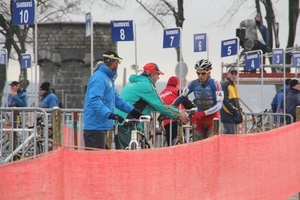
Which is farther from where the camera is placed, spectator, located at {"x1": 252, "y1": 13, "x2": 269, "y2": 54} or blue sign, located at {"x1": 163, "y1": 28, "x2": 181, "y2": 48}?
spectator, located at {"x1": 252, "y1": 13, "x2": 269, "y2": 54}

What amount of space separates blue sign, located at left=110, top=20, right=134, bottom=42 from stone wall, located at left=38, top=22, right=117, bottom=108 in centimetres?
1528

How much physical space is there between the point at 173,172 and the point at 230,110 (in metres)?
7.28

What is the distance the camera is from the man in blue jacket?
1116 centimetres

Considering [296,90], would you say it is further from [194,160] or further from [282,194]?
[194,160]

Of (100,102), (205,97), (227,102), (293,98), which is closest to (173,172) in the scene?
(100,102)

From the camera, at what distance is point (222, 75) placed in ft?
95.3

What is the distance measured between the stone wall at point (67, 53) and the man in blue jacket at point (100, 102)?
24.6 metres

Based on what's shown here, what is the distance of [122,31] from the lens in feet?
68.6

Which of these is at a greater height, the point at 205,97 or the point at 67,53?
the point at 67,53

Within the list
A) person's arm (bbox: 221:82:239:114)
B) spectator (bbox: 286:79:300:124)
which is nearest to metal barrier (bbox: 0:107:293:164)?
person's arm (bbox: 221:82:239:114)

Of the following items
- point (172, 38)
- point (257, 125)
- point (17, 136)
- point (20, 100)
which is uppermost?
point (172, 38)

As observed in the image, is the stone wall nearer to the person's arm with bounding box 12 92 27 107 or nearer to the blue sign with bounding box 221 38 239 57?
the person's arm with bounding box 12 92 27 107

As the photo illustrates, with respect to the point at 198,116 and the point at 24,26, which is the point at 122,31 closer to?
the point at 198,116

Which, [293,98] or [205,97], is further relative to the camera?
[293,98]
